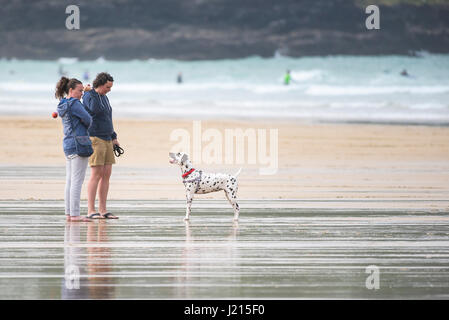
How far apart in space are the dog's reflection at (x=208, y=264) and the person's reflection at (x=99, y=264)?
565 millimetres

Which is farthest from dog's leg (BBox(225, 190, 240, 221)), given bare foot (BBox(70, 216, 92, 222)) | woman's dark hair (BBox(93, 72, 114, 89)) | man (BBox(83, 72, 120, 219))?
woman's dark hair (BBox(93, 72, 114, 89))

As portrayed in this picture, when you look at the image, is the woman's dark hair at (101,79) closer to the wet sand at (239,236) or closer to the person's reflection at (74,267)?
the wet sand at (239,236)

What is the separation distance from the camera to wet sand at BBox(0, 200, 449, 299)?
6.89 metres

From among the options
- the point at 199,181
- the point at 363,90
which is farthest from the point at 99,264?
the point at 363,90

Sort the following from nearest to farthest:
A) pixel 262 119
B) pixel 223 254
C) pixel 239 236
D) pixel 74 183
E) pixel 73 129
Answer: pixel 223 254, pixel 239 236, pixel 73 129, pixel 74 183, pixel 262 119

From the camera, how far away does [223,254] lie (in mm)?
8367

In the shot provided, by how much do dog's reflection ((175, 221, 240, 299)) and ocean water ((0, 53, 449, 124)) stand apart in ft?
74.3

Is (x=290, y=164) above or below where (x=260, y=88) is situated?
below

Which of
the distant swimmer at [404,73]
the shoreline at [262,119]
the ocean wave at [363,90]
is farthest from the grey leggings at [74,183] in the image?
the distant swimmer at [404,73]

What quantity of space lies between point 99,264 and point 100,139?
125 inches

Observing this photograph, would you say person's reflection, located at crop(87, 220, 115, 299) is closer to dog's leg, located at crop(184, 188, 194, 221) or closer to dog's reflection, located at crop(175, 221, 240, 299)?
dog's reflection, located at crop(175, 221, 240, 299)

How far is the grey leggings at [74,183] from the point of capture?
10.4 m

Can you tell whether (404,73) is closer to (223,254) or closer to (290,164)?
(290,164)

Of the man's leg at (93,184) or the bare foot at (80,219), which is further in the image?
the man's leg at (93,184)
